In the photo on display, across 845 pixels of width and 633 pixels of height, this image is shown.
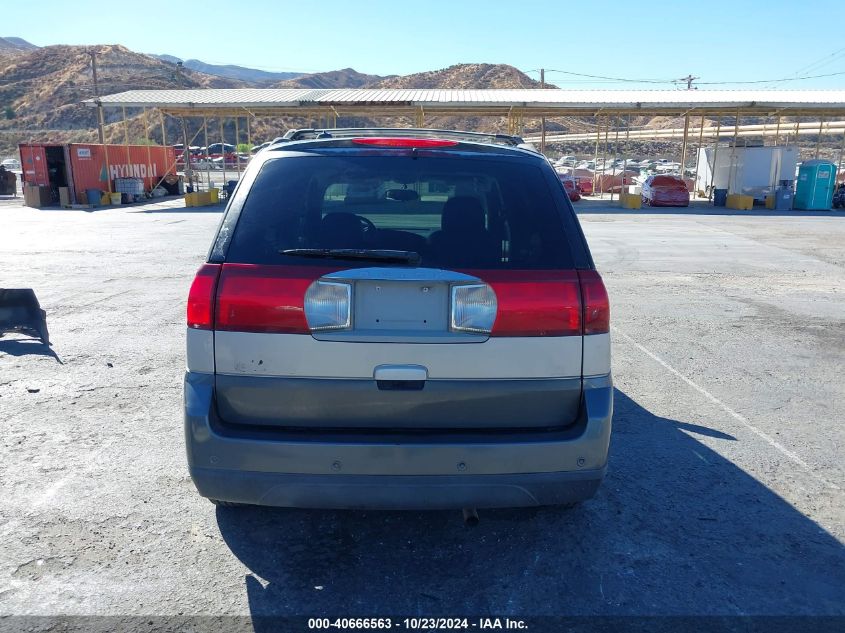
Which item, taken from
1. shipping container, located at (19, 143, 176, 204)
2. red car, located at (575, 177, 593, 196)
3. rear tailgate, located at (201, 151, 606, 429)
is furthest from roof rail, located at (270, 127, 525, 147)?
red car, located at (575, 177, 593, 196)

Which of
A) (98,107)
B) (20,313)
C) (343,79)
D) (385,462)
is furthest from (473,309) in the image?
(343,79)

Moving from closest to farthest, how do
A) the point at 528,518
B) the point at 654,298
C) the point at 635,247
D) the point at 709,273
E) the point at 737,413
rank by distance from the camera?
the point at 528,518
the point at 737,413
the point at 654,298
the point at 709,273
the point at 635,247

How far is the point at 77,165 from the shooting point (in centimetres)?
2666

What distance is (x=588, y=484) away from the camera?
297 centimetres

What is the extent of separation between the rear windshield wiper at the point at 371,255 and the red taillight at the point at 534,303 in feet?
0.86

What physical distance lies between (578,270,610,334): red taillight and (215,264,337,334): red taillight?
1.05 meters

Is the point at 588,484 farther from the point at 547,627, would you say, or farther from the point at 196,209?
the point at 196,209

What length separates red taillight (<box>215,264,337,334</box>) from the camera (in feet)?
9.12

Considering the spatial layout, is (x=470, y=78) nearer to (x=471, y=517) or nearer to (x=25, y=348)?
(x=25, y=348)

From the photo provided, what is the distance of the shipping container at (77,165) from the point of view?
85.8 feet

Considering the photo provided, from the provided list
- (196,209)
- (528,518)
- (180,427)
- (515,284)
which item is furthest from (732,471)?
(196,209)

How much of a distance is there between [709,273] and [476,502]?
1023 centimetres

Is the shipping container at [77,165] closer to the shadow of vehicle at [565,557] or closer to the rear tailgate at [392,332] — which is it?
the shadow of vehicle at [565,557]

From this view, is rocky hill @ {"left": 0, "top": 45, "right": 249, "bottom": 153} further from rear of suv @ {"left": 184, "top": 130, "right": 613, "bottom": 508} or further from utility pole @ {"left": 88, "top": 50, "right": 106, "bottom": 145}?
rear of suv @ {"left": 184, "top": 130, "right": 613, "bottom": 508}
